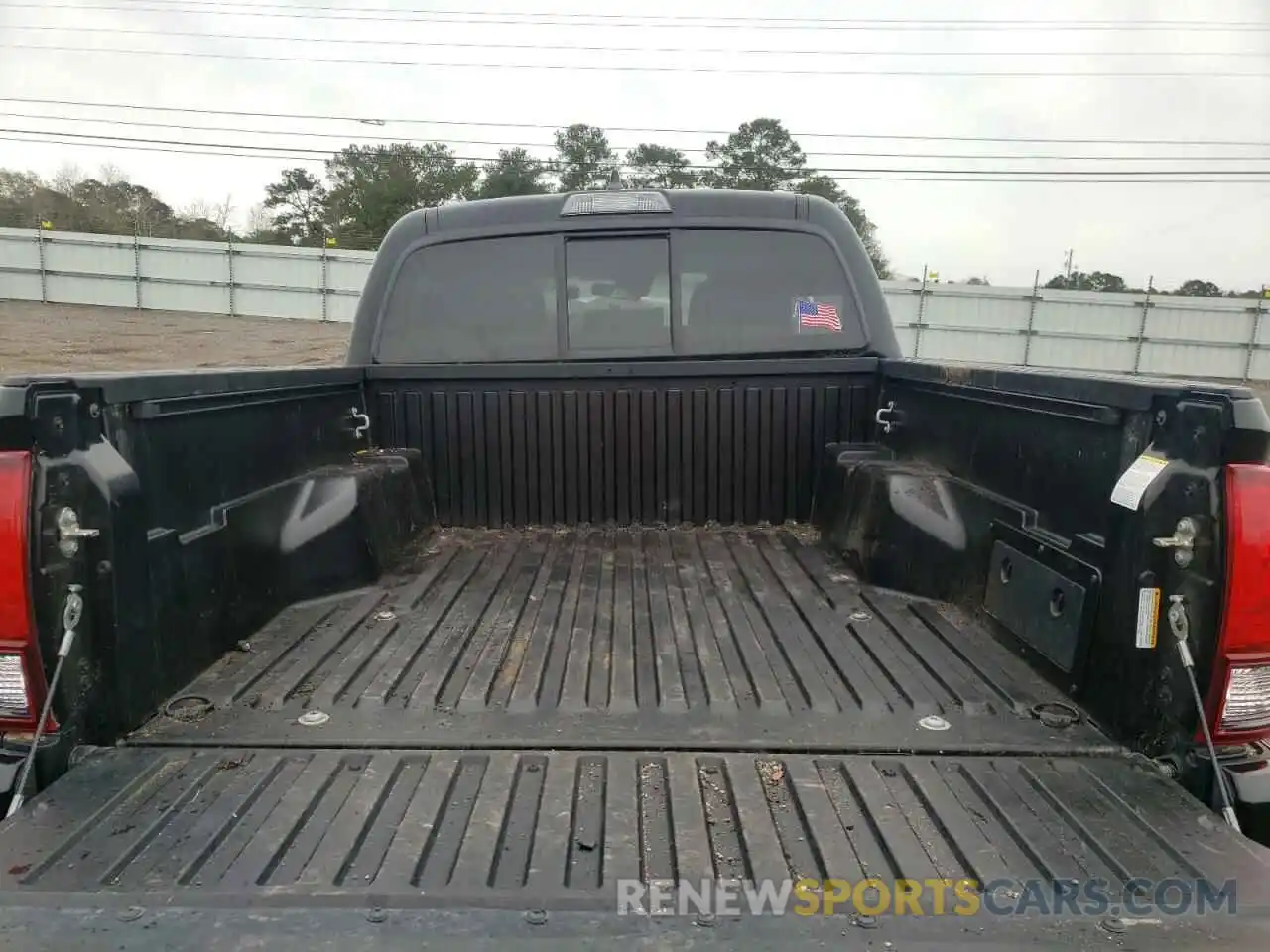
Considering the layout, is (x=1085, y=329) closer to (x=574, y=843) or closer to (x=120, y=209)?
(x=574, y=843)

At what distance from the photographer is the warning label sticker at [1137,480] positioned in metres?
1.80

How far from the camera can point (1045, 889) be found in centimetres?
138

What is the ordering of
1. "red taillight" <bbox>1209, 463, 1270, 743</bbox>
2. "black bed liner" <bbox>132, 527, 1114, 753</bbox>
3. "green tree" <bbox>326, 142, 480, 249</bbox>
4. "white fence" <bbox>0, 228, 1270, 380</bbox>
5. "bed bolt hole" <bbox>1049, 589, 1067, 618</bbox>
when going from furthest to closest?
"green tree" <bbox>326, 142, 480, 249</bbox> → "white fence" <bbox>0, 228, 1270, 380</bbox> → "bed bolt hole" <bbox>1049, 589, 1067, 618</bbox> → "black bed liner" <bbox>132, 527, 1114, 753</bbox> → "red taillight" <bbox>1209, 463, 1270, 743</bbox>

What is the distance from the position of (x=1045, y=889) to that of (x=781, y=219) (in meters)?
3.17

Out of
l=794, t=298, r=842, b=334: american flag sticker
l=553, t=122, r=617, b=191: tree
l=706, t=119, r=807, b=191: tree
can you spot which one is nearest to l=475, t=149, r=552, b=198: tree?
l=553, t=122, r=617, b=191: tree

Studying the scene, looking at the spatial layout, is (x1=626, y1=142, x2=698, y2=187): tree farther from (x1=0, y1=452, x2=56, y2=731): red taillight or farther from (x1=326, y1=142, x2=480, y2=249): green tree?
(x1=0, y1=452, x2=56, y2=731): red taillight

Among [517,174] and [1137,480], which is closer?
[1137,480]

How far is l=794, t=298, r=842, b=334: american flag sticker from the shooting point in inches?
154

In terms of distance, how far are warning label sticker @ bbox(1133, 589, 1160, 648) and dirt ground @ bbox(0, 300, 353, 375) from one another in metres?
16.6

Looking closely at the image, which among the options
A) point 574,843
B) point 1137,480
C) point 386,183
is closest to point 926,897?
point 574,843

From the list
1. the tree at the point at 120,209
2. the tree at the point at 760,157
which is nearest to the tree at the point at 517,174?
the tree at the point at 760,157

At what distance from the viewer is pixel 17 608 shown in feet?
5.56

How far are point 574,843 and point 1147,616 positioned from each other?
1.24 meters

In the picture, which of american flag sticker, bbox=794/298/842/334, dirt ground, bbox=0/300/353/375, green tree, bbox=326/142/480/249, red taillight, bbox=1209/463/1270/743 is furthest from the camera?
green tree, bbox=326/142/480/249
